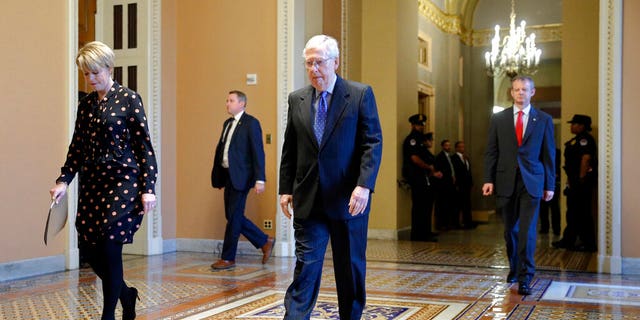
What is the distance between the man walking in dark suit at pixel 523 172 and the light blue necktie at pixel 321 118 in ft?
8.04

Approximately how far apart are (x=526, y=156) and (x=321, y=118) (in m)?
2.54

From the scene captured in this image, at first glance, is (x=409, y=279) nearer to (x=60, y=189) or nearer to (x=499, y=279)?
(x=499, y=279)

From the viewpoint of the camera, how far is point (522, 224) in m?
5.28

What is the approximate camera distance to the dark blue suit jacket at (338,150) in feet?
10.4

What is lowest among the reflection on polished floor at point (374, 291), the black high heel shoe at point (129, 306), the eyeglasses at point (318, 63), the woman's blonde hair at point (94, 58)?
the reflection on polished floor at point (374, 291)

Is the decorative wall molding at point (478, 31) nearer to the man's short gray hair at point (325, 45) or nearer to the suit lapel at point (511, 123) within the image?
the suit lapel at point (511, 123)

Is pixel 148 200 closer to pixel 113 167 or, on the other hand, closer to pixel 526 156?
pixel 113 167

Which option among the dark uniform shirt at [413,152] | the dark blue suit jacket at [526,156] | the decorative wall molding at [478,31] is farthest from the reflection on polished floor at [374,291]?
the decorative wall molding at [478,31]

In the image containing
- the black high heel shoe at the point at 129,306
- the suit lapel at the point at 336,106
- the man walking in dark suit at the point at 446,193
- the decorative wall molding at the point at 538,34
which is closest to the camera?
the suit lapel at the point at 336,106

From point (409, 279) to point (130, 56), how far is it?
153 inches

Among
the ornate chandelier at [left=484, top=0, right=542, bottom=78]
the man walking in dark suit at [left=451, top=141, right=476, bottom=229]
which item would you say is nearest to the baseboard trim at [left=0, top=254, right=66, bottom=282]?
the man walking in dark suit at [left=451, top=141, right=476, bottom=229]

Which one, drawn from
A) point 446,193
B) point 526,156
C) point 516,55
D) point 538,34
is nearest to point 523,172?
A: point 526,156

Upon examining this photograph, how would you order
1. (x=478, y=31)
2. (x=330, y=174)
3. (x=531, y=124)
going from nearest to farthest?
1. (x=330, y=174)
2. (x=531, y=124)
3. (x=478, y=31)

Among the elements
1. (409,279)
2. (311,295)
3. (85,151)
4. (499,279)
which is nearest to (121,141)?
(85,151)
